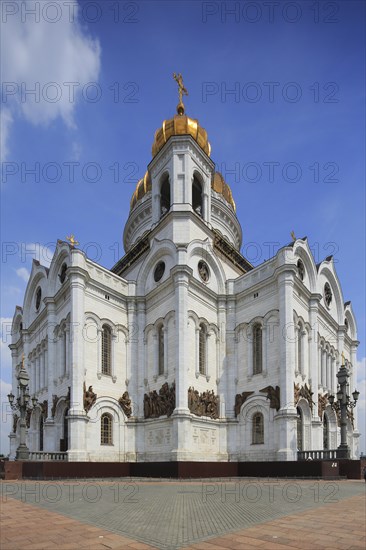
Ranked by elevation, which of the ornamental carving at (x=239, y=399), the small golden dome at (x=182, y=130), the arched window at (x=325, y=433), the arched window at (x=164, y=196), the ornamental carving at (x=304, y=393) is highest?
the small golden dome at (x=182, y=130)

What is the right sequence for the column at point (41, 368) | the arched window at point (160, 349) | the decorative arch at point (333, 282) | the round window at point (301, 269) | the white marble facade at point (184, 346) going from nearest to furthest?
the white marble facade at point (184, 346) < the arched window at point (160, 349) < the round window at point (301, 269) < the column at point (41, 368) < the decorative arch at point (333, 282)

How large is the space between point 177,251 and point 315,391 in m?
11.4

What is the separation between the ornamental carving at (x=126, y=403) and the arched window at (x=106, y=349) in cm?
168

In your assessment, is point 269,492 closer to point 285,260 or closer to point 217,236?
point 285,260

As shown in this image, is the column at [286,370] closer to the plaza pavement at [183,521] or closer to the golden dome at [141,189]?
the plaza pavement at [183,521]

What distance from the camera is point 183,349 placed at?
83.4 ft

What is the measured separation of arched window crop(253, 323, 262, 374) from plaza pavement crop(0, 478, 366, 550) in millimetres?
13090

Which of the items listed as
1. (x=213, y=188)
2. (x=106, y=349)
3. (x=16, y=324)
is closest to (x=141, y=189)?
(x=213, y=188)

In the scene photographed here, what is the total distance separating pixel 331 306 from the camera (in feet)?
110

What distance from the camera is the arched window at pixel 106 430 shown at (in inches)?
1010

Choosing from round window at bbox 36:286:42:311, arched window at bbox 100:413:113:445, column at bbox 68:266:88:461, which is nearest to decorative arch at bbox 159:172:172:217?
column at bbox 68:266:88:461

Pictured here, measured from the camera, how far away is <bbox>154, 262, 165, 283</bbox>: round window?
29.6 meters

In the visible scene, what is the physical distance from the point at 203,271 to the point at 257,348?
5.98m

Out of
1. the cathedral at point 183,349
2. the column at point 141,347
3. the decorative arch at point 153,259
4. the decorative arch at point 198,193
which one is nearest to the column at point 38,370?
the cathedral at point 183,349
